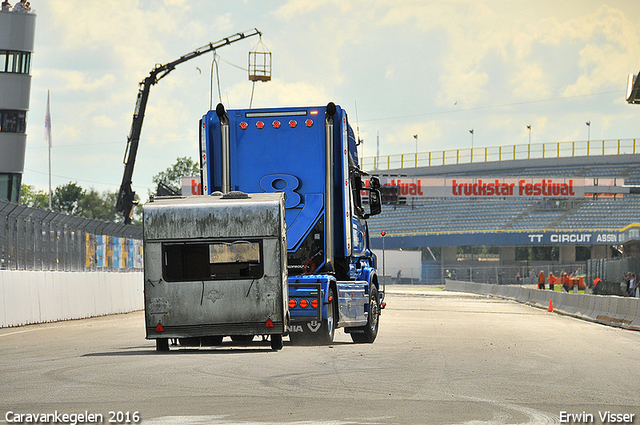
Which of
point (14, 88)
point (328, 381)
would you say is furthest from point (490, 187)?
point (328, 381)

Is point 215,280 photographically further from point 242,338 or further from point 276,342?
point 276,342

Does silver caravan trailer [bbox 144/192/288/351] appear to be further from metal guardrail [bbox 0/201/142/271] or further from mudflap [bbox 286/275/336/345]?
metal guardrail [bbox 0/201/142/271]

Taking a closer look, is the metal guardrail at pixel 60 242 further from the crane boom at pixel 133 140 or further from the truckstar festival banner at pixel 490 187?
the truckstar festival banner at pixel 490 187

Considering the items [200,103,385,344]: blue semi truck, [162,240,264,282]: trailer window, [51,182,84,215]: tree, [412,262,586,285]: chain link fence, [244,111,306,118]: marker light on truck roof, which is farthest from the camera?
[51,182,84,215]: tree

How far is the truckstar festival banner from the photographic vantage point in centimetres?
6662

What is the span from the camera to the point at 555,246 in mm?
96562

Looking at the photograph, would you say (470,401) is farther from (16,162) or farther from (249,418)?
(16,162)

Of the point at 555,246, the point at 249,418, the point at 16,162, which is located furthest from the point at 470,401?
the point at 555,246

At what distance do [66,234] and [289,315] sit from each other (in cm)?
1572

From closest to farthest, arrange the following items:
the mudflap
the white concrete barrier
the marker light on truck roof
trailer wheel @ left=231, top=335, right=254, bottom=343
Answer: trailer wheel @ left=231, top=335, right=254, bottom=343, the mudflap, the marker light on truck roof, the white concrete barrier

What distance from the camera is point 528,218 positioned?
310 ft

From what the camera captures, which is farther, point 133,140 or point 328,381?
point 133,140

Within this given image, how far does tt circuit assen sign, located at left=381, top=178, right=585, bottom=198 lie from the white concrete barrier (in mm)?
34757

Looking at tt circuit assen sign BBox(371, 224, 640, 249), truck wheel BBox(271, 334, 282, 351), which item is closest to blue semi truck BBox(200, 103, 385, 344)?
truck wheel BBox(271, 334, 282, 351)
